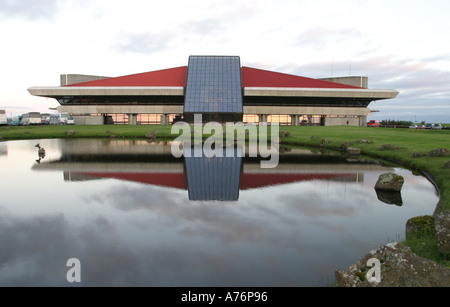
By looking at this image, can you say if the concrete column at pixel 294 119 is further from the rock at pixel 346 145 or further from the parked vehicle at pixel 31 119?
the parked vehicle at pixel 31 119

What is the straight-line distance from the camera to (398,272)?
6.63 metres

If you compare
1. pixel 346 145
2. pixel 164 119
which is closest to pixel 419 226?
pixel 346 145

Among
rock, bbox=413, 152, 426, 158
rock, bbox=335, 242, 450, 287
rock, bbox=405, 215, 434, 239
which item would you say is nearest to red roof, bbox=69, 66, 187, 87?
rock, bbox=413, 152, 426, 158

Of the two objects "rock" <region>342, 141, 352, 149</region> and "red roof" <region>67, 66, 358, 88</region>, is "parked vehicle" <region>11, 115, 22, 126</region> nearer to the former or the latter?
"red roof" <region>67, 66, 358, 88</region>

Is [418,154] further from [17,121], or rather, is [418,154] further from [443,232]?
[17,121]

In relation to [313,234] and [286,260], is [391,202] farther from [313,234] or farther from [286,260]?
[286,260]

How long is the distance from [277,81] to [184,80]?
83.0ft

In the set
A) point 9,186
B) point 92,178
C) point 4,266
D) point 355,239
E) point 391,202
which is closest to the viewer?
point 4,266

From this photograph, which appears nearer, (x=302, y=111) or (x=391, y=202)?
(x=391, y=202)

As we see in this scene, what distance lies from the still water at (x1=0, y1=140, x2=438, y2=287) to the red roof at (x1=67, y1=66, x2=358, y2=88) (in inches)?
2639

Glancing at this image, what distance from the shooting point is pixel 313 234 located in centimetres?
1198

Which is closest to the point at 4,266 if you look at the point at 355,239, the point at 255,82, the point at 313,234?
the point at 313,234

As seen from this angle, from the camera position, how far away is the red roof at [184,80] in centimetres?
8888

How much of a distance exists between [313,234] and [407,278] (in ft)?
17.9
